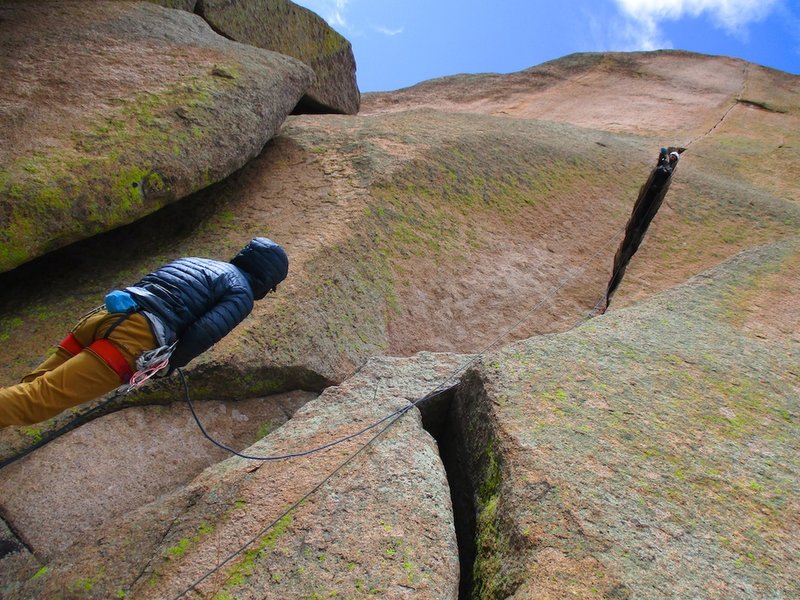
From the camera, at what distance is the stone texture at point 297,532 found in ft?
15.1

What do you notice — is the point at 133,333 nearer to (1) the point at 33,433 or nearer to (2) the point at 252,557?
(1) the point at 33,433

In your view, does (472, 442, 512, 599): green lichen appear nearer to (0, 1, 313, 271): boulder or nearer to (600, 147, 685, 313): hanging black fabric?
(0, 1, 313, 271): boulder

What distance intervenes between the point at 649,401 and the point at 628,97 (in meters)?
19.5

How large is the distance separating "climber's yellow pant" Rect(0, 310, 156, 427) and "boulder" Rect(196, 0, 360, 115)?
12.3 meters

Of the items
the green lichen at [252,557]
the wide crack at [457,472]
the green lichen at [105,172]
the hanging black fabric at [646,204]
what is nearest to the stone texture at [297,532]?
the green lichen at [252,557]

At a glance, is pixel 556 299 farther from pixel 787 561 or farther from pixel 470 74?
pixel 470 74

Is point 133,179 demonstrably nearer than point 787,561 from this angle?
No

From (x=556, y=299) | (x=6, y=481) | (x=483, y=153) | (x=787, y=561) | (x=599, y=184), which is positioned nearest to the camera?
(x=787, y=561)

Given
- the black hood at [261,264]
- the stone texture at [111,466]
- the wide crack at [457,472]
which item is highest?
the black hood at [261,264]

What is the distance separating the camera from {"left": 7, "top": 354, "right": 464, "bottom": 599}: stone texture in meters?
4.61

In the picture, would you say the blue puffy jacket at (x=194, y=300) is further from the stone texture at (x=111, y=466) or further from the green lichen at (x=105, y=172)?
the green lichen at (x=105, y=172)

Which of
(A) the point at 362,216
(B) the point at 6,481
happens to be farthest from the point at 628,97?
(B) the point at 6,481

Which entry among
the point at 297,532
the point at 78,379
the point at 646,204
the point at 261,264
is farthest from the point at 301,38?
the point at 297,532

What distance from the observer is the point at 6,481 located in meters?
6.16
